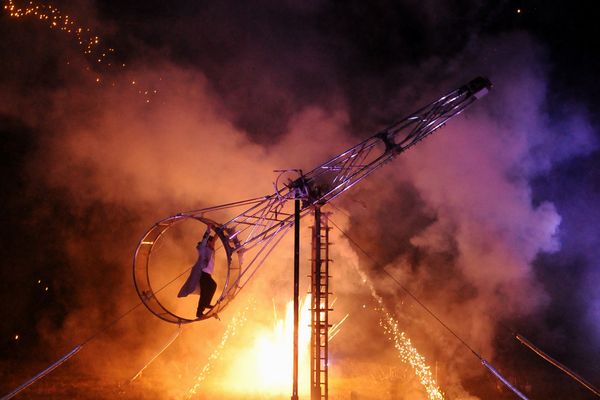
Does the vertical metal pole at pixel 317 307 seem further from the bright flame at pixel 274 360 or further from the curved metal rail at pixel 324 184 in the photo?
the bright flame at pixel 274 360

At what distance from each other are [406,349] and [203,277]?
43.5 feet

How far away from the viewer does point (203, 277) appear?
25.6 feet

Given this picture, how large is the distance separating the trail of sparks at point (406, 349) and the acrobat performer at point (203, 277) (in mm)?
9209

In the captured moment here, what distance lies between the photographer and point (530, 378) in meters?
15.6

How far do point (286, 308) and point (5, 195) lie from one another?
11.6 metres

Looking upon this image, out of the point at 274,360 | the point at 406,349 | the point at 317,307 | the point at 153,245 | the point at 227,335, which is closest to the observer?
the point at 153,245

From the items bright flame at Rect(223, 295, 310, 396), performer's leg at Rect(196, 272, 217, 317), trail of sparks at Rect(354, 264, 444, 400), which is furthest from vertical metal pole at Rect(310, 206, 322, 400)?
trail of sparks at Rect(354, 264, 444, 400)

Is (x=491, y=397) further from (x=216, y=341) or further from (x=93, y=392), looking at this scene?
(x=93, y=392)

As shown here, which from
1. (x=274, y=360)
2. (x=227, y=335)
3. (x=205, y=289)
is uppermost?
(x=227, y=335)

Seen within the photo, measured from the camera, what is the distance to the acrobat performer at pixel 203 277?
25.0ft

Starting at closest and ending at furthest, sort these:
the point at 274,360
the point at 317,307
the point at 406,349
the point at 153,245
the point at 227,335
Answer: the point at 153,245, the point at 317,307, the point at 274,360, the point at 227,335, the point at 406,349

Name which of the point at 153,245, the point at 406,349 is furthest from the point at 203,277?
the point at 406,349

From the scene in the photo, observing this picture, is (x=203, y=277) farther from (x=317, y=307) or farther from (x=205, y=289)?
(x=317, y=307)

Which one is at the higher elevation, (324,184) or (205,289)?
(324,184)
